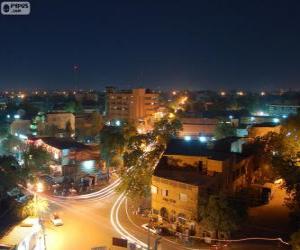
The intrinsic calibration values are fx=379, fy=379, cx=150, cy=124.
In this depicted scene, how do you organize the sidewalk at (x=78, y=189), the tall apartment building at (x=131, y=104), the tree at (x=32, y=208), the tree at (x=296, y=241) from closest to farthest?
the tree at (x=296, y=241) → the tree at (x=32, y=208) → the sidewalk at (x=78, y=189) → the tall apartment building at (x=131, y=104)

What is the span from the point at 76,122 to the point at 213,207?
1135 inches

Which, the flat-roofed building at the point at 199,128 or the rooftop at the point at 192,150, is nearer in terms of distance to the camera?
the rooftop at the point at 192,150

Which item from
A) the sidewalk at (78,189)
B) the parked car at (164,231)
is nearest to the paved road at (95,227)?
the parked car at (164,231)

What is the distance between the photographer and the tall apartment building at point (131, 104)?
50.4 metres

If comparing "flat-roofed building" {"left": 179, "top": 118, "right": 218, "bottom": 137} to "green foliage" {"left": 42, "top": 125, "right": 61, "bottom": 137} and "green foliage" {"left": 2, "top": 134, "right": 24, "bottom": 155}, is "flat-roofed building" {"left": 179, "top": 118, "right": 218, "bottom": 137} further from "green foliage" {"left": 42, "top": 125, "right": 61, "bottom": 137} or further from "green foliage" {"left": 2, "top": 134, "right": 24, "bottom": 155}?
"green foliage" {"left": 2, "top": 134, "right": 24, "bottom": 155}

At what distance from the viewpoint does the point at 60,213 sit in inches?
704

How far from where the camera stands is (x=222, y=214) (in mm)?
14141

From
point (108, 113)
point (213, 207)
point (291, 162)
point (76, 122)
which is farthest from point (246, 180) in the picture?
point (108, 113)

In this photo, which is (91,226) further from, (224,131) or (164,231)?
(224,131)

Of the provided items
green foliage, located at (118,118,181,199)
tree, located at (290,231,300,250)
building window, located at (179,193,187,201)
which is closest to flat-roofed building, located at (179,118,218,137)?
green foliage, located at (118,118,181,199)

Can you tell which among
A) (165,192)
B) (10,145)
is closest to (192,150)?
(165,192)

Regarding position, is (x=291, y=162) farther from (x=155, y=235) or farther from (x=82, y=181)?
(x=82, y=181)

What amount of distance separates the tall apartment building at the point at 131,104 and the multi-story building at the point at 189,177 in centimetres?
2986

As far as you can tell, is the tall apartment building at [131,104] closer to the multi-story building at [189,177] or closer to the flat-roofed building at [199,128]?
the flat-roofed building at [199,128]
